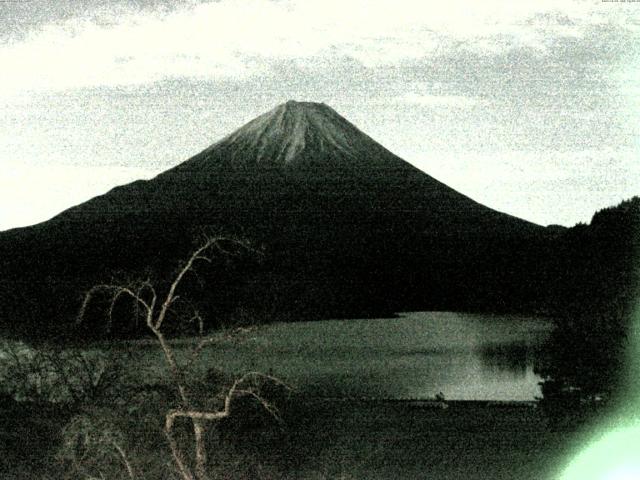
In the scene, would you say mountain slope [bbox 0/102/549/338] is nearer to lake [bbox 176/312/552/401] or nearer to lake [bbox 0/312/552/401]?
lake [bbox 176/312/552/401]

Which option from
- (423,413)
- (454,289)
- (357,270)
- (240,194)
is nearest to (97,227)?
(240,194)

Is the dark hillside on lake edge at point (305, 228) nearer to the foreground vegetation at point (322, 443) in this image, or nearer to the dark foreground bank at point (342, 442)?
the dark foreground bank at point (342, 442)

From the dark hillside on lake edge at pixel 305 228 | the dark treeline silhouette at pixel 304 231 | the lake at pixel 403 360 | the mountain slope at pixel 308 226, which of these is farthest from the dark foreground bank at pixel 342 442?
the mountain slope at pixel 308 226

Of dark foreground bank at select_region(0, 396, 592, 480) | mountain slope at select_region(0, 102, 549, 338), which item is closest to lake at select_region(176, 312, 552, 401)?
dark foreground bank at select_region(0, 396, 592, 480)

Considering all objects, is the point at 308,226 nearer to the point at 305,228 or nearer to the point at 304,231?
the point at 305,228

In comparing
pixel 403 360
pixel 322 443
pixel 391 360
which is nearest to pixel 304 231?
pixel 391 360

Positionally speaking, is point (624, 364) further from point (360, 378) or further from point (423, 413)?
point (360, 378)
